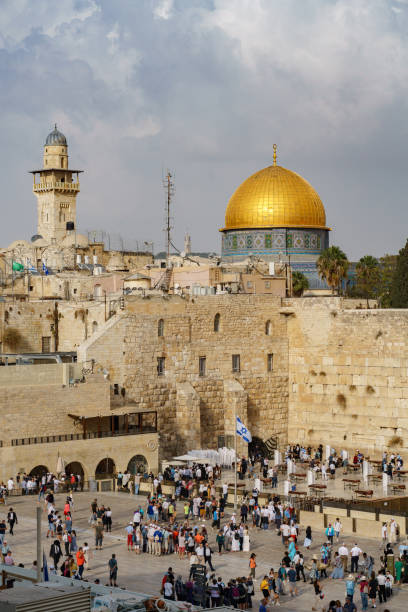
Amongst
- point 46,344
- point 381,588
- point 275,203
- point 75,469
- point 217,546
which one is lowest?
point 381,588

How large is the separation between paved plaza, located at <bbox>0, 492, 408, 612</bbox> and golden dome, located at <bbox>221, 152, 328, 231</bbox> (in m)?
24.7

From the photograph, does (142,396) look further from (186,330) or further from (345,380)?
(345,380)

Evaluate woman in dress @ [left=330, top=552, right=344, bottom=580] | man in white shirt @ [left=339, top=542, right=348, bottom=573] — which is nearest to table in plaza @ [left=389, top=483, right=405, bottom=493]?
man in white shirt @ [left=339, top=542, right=348, bottom=573]

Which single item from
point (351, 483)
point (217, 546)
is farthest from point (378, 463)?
point (217, 546)

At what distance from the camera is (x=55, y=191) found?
69.7 m

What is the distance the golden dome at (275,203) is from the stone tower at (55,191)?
1898cm

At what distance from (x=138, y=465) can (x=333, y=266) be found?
18893 millimetres

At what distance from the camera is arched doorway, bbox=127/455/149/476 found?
35.0 meters

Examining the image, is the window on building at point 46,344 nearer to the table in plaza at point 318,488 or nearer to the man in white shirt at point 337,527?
the table in plaza at point 318,488

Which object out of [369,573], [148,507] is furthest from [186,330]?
[369,573]

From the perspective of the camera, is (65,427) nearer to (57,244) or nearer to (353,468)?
(353,468)

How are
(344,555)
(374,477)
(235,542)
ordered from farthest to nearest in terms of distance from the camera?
(374,477)
(235,542)
(344,555)

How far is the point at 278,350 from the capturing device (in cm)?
4250

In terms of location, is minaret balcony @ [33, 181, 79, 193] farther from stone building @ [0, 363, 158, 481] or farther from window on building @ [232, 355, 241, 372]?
stone building @ [0, 363, 158, 481]
